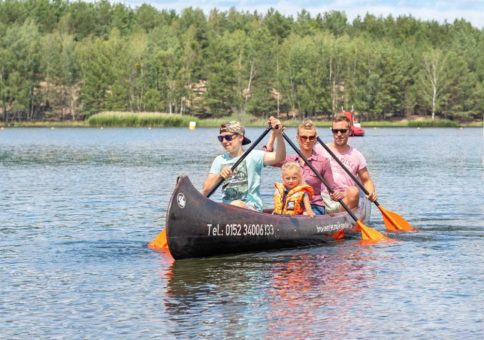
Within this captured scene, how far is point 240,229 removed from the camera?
52.0 ft

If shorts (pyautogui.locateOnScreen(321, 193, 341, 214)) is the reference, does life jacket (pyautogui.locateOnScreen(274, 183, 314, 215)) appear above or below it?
above

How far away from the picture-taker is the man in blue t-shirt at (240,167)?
1584 centimetres

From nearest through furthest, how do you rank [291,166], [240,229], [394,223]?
[240,229] → [291,166] → [394,223]

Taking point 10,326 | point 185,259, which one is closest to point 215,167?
point 185,259

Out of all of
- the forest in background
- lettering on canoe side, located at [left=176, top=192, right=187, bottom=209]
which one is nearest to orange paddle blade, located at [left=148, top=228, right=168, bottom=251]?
lettering on canoe side, located at [left=176, top=192, right=187, bottom=209]

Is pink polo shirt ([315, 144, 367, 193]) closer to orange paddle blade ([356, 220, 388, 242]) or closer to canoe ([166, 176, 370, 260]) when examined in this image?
orange paddle blade ([356, 220, 388, 242])

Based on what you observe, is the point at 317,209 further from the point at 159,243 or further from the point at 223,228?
the point at 223,228

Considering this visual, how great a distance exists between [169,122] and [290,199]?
343ft

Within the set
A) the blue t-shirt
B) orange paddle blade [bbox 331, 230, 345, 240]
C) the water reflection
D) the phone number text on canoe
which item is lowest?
the water reflection

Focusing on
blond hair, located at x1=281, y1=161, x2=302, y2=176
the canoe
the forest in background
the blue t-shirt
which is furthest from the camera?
the forest in background

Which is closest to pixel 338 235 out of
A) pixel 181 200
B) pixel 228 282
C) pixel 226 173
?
pixel 226 173

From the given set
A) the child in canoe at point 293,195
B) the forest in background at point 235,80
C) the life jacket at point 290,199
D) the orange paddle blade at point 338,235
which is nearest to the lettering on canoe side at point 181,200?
the child in canoe at point 293,195

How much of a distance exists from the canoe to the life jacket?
275 mm

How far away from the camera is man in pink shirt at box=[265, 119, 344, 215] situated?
17.3m
